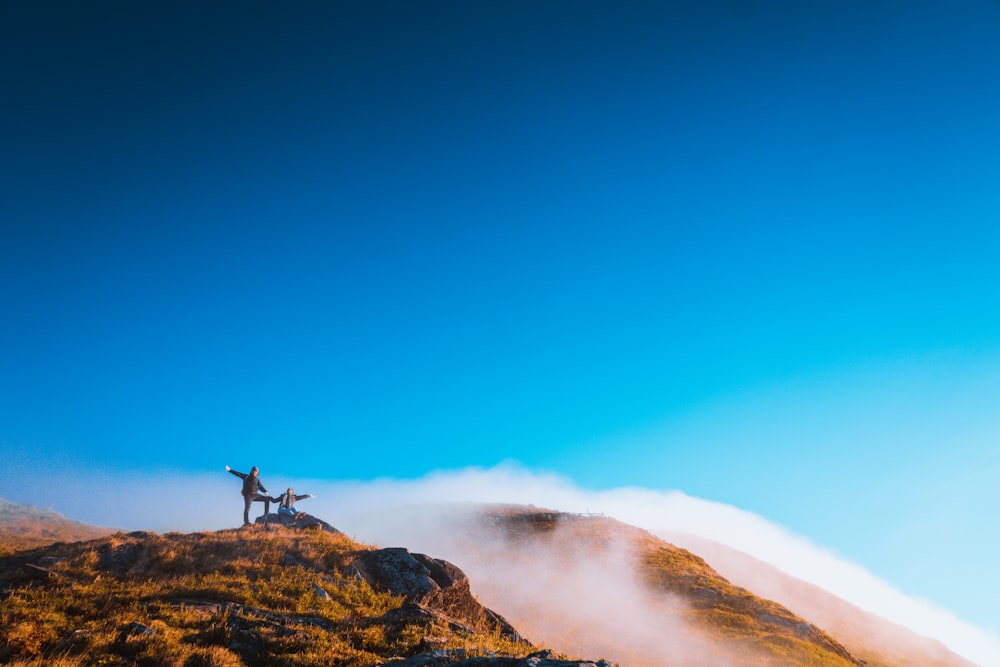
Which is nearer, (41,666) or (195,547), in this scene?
(41,666)

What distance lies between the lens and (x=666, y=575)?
45188 mm

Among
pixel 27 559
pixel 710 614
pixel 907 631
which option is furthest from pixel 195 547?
pixel 907 631

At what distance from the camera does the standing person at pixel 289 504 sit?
3014 centimetres

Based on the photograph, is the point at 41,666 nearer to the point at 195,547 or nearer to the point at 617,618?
the point at 195,547

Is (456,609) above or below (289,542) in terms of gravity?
below

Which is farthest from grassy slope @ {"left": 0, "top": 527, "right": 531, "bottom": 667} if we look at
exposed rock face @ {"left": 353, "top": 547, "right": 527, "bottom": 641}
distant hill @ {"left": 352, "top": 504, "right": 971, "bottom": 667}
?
distant hill @ {"left": 352, "top": 504, "right": 971, "bottom": 667}

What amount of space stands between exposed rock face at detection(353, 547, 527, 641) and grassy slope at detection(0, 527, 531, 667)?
78cm

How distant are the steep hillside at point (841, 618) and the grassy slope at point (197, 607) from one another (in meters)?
43.2

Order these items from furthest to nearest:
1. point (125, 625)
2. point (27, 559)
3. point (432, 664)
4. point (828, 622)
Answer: point (828, 622) < point (27, 559) < point (125, 625) < point (432, 664)

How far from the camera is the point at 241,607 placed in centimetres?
1334

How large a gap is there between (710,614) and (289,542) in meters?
31.8

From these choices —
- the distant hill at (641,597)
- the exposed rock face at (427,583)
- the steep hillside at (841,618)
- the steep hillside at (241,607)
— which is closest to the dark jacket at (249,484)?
the steep hillside at (241,607)

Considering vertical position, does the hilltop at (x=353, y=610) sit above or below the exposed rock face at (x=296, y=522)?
below

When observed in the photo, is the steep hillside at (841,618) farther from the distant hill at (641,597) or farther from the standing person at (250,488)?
the standing person at (250,488)
